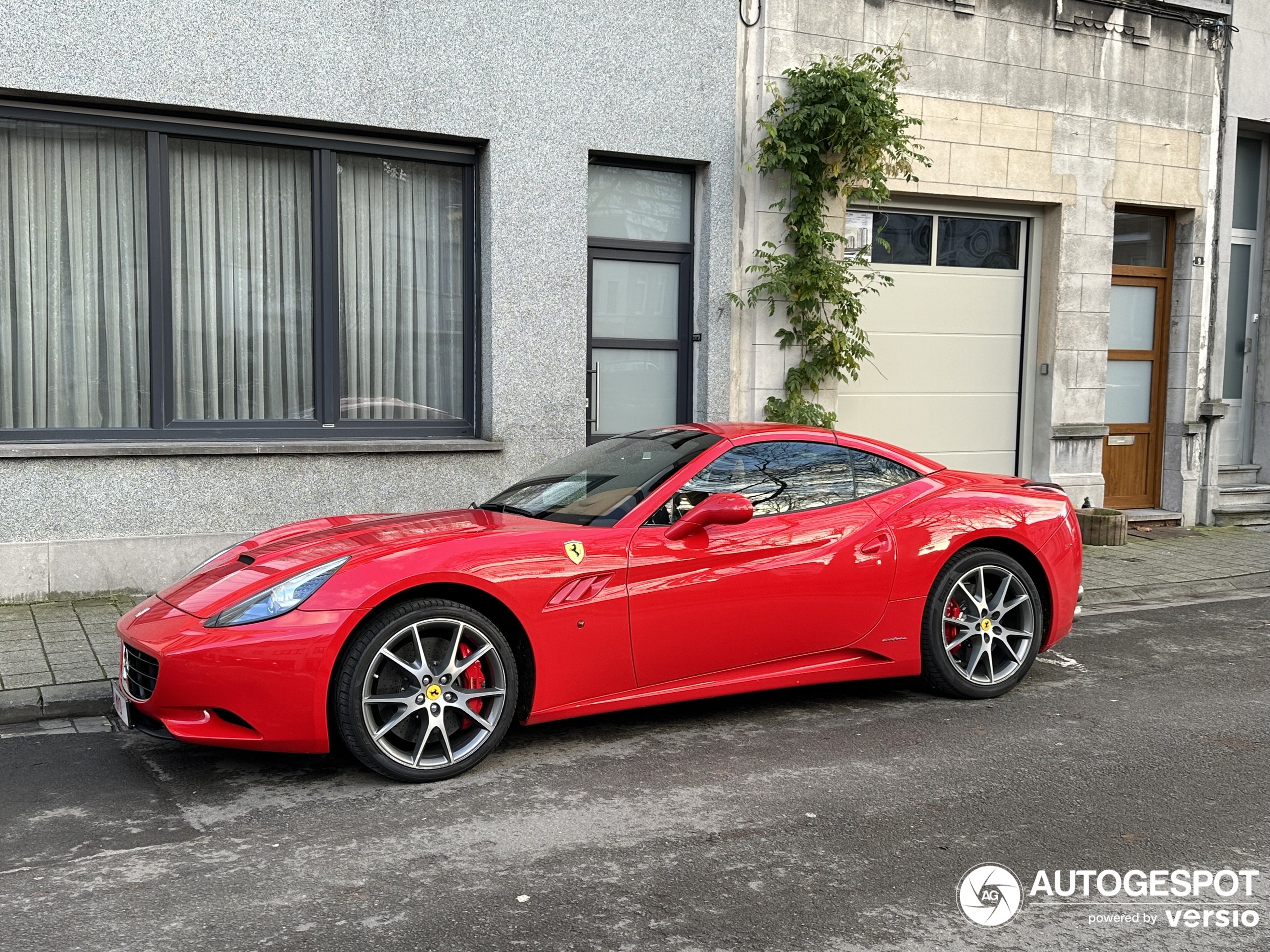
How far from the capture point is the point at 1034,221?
11.9 m

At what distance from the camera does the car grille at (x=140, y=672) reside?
4461 mm

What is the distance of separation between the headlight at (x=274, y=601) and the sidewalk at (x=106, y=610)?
679mm

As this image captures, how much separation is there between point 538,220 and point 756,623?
16.7ft

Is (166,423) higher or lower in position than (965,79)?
lower

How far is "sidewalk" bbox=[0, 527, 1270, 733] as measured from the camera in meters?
5.64

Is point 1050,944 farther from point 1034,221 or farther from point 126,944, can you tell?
point 1034,221

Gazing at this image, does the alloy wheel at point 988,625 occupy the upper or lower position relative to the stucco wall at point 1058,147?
lower

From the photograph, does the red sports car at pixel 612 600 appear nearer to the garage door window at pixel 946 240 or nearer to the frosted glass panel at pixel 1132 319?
the garage door window at pixel 946 240

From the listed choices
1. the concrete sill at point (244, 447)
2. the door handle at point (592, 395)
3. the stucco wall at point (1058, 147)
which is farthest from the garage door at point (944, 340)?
the concrete sill at point (244, 447)

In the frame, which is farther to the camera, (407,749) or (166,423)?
(166,423)

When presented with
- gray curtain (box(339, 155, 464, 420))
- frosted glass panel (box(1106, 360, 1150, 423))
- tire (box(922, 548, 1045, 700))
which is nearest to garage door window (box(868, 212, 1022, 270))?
frosted glass panel (box(1106, 360, 1150, 423))

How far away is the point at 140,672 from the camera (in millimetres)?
4566

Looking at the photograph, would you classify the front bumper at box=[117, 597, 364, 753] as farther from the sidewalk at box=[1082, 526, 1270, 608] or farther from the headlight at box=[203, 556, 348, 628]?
the sidewalk at box=[1082, 526, 1270, 608]

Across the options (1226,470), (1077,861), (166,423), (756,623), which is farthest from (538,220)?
(1226,470)
